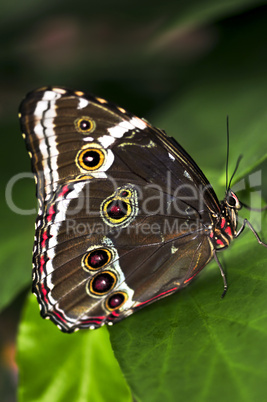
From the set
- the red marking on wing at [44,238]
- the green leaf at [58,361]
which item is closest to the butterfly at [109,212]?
the red marking on wing at [44,238]

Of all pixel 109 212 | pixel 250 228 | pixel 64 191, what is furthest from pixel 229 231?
pixel 64 191

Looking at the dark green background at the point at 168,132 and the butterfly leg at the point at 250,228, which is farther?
the butterfly leg at the point at 250,228

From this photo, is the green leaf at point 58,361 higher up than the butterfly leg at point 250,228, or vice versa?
the butterfly leg at point 250,228

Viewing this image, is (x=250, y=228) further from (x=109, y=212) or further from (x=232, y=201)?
(x=109, y=212)

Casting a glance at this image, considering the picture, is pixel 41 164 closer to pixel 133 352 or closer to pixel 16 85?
pixel 133 352

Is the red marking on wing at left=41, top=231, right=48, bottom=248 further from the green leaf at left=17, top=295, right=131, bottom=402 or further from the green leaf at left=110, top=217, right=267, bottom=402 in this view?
the green leaf at left=110, top=217, right=267, bottom=402

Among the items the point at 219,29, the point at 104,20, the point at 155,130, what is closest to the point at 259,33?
the point at 219,29

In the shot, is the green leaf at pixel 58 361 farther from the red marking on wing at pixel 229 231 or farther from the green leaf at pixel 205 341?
the red marking on wing at pixel 229 231
